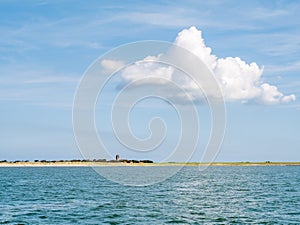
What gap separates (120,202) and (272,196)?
25.3m

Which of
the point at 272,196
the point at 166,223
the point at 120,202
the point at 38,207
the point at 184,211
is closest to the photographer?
the point at 166,223

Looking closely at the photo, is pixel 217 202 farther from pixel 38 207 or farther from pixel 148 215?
pixel 38 207

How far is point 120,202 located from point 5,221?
20.6 metres

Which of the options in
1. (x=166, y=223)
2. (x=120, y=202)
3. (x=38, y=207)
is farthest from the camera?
(x=120, y=202)

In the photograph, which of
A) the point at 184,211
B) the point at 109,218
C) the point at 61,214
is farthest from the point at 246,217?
the point at 61,214

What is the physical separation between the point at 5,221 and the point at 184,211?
1985cm

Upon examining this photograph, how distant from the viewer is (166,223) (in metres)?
48.1

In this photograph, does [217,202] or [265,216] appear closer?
[265,216]

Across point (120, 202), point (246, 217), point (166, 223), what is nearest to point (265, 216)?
point (246, 217)

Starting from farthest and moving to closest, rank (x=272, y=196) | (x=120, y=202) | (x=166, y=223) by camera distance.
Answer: (x=272, y=196)
(x=120, y=202)
(x=166, y=223)

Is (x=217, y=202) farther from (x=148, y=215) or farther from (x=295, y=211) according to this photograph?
(x=148, y=215)

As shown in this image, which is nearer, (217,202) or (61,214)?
(61,214)

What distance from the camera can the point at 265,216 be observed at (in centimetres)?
5316

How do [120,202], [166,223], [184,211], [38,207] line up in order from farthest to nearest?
[120,202] → [38,207] → [184,211] → [166,223]
